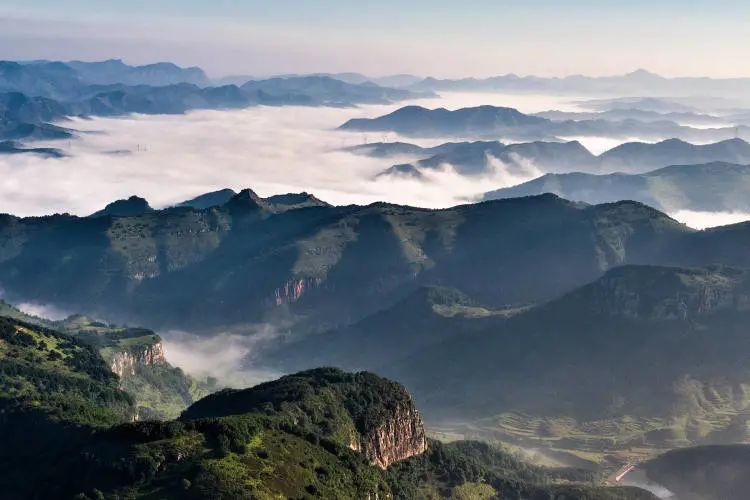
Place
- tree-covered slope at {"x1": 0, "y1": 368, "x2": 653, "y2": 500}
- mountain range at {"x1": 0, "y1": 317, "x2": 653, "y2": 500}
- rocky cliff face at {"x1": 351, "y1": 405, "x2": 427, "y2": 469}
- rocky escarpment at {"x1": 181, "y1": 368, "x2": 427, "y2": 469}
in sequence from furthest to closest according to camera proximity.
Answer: rocky cliff face at {"x1": 351, "y1": 405, "x2": 427, "y2": 469} < rocky escarpment at {"x1": 181, "y1": 368, "x2": 427, "y2": 469} < mountain range at {"x1": 0, "y1": 317, "x2": 653, "y2": 500} < tree-covered slope at {"x1": 0, "y1": 368, "x2": 653, "y2": 500}

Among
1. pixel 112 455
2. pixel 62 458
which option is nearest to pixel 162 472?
pixel 112 455

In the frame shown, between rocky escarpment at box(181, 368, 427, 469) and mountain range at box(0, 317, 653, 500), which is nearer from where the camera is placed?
mountain range at box(0, 317, 653, 500)

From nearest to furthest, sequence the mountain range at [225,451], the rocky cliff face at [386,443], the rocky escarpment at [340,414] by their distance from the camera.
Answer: the mountain range at [225,451] < the rocky escarpment at [340,414] < the rocky cliff face at [386,443]

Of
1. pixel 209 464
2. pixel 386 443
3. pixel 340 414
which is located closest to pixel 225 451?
pixel 209 464

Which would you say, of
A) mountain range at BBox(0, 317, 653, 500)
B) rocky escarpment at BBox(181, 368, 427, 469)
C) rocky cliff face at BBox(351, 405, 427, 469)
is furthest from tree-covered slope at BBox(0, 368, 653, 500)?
rocky cliff face at BBox(351, 405, 427, 469)

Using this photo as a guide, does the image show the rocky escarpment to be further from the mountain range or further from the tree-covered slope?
the tree-covered slope

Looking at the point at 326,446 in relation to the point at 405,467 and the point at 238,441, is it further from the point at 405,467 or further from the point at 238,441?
the point at 405,467

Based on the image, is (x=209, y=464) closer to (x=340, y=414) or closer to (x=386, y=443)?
(x=340, y=414)

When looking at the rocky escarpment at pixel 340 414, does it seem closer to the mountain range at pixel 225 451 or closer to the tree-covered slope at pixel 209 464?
the mountain range at pixel 225 451

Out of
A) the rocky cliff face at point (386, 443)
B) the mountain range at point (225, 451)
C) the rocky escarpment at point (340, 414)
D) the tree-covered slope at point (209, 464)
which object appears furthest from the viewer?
the rocky cliff face at point (386, 443)

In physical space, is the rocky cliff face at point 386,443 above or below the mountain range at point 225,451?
below

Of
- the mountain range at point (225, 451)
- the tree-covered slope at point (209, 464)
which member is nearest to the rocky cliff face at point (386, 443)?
the mountain range at point (225, 451)
